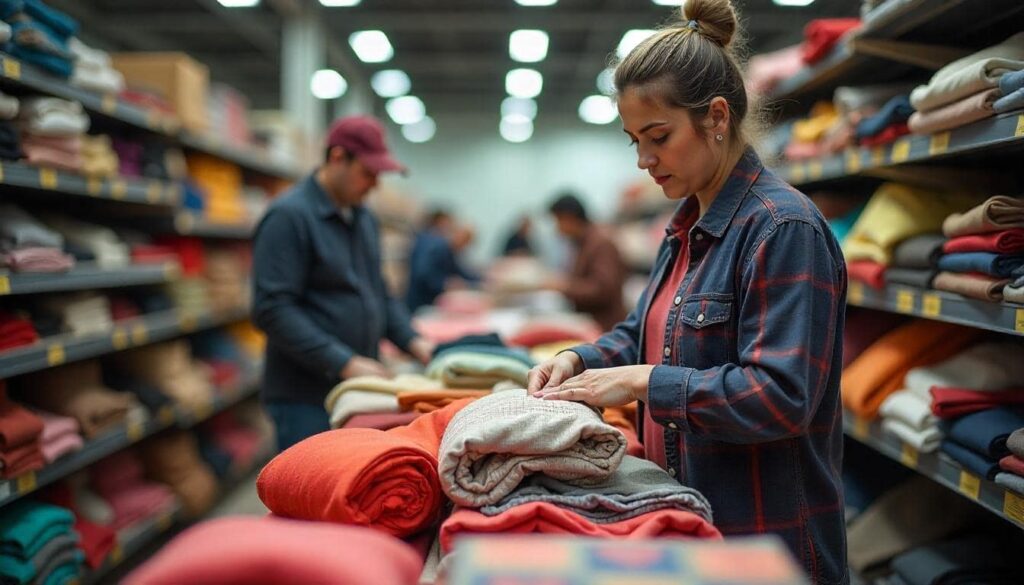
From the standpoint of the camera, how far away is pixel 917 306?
2309 millimetres

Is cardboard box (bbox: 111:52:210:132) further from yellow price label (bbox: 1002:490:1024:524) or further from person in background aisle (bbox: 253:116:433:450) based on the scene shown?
yellow price label (bbox: 1002:490:1024:524)

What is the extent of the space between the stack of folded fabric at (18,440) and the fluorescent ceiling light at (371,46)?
6.99 m

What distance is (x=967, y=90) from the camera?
6.46 ft

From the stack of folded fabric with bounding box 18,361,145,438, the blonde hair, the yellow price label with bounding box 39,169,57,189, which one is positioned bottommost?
the stack of folded fabric with bounding box 18,361,145,438

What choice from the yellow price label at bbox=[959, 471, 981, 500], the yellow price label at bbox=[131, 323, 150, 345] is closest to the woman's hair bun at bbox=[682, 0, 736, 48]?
the yellow price label at bbox=[959, 471, 981, 500]

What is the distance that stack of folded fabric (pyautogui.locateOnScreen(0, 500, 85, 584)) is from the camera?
2.37m

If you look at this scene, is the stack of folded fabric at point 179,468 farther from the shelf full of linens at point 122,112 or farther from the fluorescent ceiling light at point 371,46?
the fluorescent ceiling light at point 371,46

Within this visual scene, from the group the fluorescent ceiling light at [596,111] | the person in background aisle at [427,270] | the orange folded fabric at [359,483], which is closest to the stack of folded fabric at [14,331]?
the orange folded fabric at [359,483]

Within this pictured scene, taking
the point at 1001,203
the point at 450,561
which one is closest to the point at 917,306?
the point at 1001,203

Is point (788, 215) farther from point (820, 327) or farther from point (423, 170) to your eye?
point (423, 170)

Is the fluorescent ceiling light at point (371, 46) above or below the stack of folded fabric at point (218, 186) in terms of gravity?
above

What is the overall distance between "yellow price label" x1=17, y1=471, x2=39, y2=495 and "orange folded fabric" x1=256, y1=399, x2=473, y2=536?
1566 mm

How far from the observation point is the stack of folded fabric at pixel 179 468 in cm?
380

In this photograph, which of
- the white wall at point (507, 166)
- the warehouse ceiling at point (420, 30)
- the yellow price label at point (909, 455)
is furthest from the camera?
the white wall at point (507, 166)
